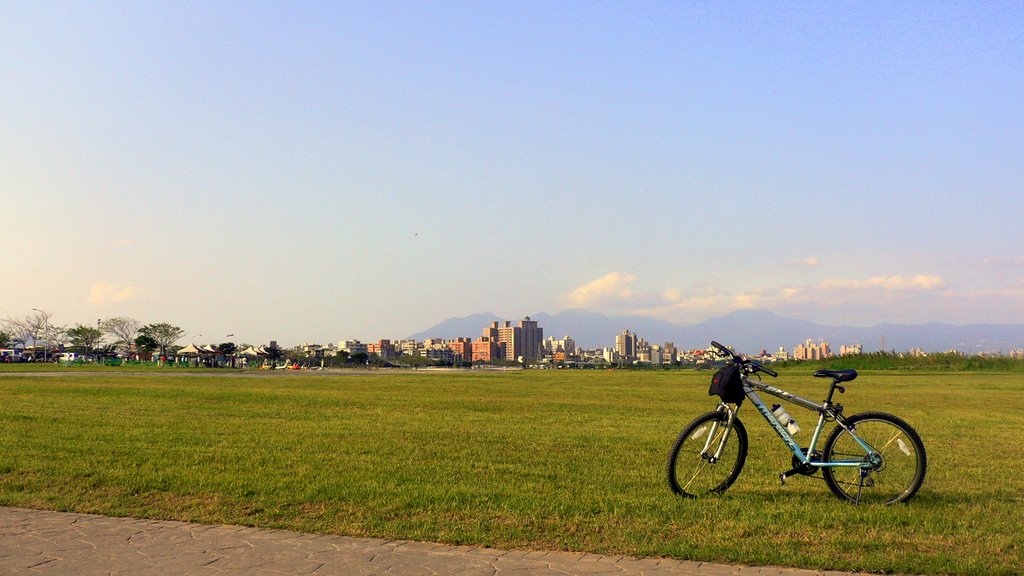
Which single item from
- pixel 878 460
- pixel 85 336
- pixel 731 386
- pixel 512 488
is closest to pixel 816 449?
pixel 878 460

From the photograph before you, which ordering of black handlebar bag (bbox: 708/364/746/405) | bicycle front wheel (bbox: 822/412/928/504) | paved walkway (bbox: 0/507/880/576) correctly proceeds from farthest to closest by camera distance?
Result: black handlebar bag (bbox: 708/364/746/405) → bicycle front wheel (bbox: 822/412/928/504) → paved walkway (bbox: 0/507/880/576)

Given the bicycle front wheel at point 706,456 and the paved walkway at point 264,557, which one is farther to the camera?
the bicycle front wheel at point 706,456

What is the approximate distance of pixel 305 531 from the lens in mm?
7000

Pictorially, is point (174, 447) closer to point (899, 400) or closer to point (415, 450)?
point (415, 450)

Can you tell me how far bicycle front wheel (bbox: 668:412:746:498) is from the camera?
8547mm

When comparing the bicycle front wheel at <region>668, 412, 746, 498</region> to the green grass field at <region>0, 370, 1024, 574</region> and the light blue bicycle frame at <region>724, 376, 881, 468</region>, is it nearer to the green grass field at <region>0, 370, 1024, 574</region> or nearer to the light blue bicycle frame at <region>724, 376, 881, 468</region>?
the light blue bicycle frame at <region>724, 376, 881, 468</region>

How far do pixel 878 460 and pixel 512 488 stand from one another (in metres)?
3.68

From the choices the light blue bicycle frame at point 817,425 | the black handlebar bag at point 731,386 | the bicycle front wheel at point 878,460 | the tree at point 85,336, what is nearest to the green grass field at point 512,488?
the bicycle front wheel at point 878,460

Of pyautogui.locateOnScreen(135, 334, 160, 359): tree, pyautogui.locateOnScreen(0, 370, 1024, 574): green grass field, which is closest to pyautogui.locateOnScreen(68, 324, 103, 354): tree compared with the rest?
pyautogui.locateOnScreen(135, 334, 160, 359): tree

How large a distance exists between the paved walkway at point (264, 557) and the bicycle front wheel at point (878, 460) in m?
2.83

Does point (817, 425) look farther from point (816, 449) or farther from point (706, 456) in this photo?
point (706, 456)

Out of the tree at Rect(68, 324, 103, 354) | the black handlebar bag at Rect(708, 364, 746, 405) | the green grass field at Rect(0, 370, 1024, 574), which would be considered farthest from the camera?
the tree at Rect(68, 324, 103, 354)

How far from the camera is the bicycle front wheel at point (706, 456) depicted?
855 cm

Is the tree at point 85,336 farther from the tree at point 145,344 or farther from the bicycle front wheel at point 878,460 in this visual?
the bicycle front wheel at point 878,460
